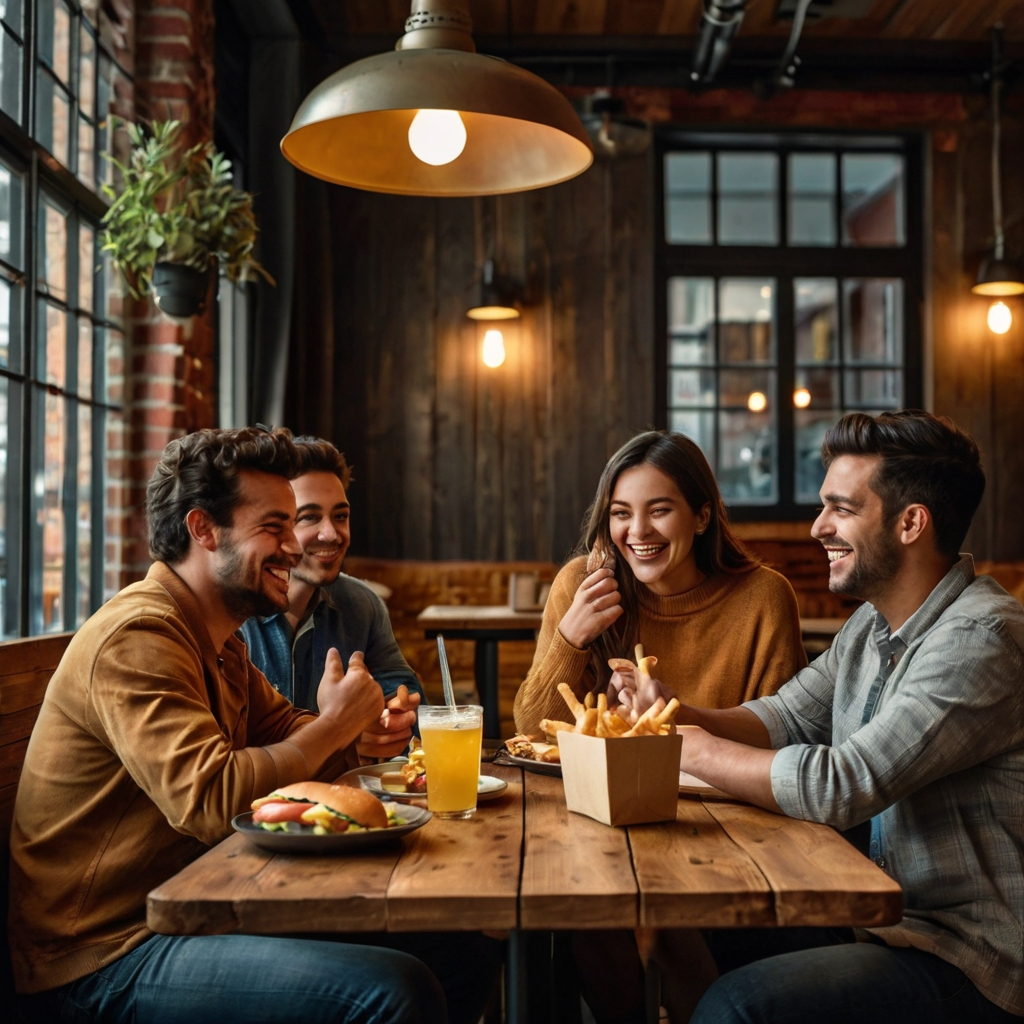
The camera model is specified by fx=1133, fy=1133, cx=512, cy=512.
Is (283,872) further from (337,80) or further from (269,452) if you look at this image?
(337,80)

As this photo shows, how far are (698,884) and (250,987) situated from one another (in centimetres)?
59

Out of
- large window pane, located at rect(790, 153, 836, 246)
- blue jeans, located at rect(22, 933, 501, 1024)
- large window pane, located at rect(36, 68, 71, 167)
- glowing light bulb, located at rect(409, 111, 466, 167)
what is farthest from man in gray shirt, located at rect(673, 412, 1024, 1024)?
large window pane, located at rect(790, 153, 836, 246)

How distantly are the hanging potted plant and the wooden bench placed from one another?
52.8 inches

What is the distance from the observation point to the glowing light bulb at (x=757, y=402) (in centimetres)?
600

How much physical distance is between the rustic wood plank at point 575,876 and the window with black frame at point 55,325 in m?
1.90

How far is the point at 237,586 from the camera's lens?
1.77 metres

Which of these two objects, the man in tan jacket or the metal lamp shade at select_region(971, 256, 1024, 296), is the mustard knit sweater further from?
the metal lamp shade at select_region(971, 256, 1024, 296)

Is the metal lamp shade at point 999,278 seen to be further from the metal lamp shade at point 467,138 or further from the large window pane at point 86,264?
the metal lamp shade at point 467,138

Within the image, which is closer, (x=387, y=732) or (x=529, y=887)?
(x=529, y=887)

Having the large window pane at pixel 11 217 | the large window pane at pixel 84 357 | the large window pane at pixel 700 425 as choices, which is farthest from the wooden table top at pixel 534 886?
the large window pane at pixel 700 425

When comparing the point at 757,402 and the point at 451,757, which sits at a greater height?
the point at 757,402

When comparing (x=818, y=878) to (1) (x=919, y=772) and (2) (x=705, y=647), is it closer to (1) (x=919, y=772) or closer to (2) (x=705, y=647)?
(1) (x=919, y=772)

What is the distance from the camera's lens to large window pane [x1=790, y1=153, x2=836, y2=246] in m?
6.03

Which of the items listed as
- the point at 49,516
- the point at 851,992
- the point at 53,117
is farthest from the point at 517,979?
the point at 53,117
